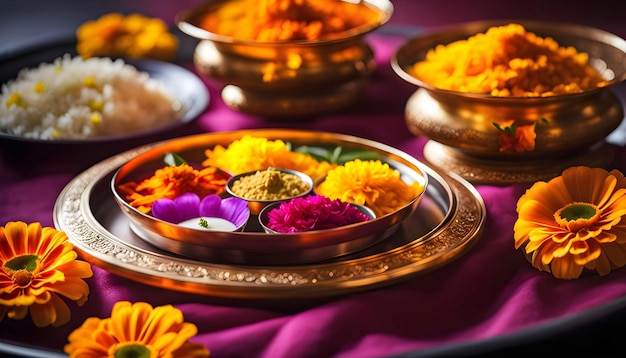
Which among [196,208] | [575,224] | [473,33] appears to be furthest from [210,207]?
[473,33]

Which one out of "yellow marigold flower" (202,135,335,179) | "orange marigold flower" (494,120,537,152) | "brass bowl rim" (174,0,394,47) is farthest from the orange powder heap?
"orange marigold flower" (494,120,537,152)

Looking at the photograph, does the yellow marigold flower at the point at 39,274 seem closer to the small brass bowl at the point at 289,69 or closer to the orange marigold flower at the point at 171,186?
the orange marigold flower at the point at 171,186

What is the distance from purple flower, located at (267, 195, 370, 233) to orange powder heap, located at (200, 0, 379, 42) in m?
0.44

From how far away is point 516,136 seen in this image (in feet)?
3.44

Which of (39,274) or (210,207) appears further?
(210,207)

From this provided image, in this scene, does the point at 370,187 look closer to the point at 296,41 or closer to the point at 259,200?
the point at 259,200

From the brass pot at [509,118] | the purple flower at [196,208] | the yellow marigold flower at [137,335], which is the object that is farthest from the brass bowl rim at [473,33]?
the yellow marigold flower at [137,335]

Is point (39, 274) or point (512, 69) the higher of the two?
point (512, 69)

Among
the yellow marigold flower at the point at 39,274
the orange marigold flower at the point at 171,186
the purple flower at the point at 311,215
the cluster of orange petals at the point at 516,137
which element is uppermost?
the cluster of orange petals at the point at 516,137

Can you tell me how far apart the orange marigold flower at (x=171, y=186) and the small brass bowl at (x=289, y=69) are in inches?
12.2

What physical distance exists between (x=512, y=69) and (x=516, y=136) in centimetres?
9

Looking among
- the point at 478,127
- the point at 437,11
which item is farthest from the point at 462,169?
the point at 437,11

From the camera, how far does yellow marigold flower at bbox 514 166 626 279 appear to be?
841 millimetres

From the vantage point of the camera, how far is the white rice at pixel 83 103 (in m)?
1.20
